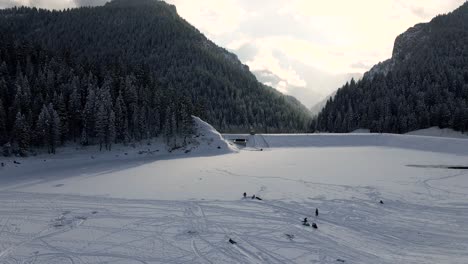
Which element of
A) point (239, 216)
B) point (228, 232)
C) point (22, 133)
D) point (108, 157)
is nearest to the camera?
point (228, 232)

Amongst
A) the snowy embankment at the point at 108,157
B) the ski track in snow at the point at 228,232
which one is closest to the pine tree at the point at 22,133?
the snowy embankment at the point at 108,157

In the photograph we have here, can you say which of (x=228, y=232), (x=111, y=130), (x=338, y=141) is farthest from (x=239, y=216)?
(x=338, y=141)

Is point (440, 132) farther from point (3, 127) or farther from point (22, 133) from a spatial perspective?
point (3, 127)

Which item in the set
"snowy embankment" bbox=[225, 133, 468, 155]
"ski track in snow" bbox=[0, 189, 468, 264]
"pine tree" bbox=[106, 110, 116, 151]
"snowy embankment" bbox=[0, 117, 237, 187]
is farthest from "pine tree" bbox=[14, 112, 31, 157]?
"snowy embankment" bbox=[225, 133, 468, 155]

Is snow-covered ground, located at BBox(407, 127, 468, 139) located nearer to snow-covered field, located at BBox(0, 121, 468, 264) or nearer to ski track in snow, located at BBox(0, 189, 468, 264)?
snow-covered field, located at BBox(0, 121, 468, 264)

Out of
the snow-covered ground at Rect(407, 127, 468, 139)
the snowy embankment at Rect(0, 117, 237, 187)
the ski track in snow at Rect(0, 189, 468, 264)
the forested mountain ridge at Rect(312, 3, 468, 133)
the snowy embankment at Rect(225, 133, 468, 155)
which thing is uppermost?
the forested mountain ridge at Rect(312, 3, 468, 133)

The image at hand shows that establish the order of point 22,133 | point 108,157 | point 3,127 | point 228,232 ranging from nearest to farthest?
point 228,232, point 22,133, point 3,127, point 108,157

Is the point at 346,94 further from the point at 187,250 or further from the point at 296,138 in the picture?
the point at 187,250
